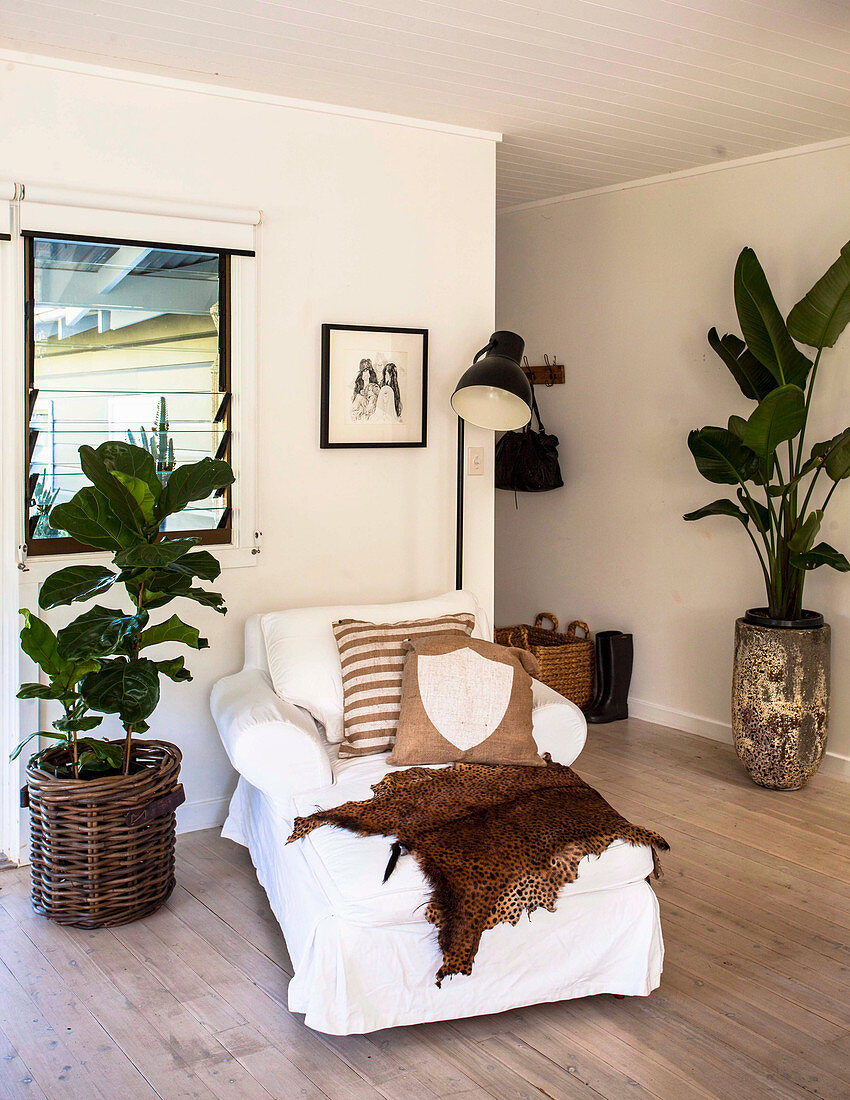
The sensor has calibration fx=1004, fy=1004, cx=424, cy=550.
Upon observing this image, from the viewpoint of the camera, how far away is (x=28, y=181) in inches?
119

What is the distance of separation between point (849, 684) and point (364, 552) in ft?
6.61

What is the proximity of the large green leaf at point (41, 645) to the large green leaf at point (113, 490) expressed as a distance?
384 mm

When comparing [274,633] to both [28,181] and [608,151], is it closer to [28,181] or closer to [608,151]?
[28,181]

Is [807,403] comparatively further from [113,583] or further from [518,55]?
[113,583]

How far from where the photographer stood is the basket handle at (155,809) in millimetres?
2729

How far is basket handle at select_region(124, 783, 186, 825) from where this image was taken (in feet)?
8.95

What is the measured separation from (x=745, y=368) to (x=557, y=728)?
185 cm

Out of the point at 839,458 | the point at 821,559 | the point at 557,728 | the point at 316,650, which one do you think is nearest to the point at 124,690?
the point at 316,650

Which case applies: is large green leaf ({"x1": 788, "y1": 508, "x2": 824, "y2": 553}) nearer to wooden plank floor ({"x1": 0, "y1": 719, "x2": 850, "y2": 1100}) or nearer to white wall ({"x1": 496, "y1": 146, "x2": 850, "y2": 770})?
white wall ({"x1": 496, "y1": 146, "x2": 850, "y2": 770})

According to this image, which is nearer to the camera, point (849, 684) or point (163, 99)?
point (163, 99)

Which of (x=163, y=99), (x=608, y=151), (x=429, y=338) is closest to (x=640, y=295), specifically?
(x=608, y=151)

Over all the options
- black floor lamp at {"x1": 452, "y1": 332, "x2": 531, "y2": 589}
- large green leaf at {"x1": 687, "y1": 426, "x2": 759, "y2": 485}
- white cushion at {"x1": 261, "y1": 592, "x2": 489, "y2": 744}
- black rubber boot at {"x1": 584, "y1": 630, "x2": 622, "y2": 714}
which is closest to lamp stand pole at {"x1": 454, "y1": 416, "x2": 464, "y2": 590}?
black floor lamp at {"x1": 452, "y1": 332, "x2": 531, "y2": 589}

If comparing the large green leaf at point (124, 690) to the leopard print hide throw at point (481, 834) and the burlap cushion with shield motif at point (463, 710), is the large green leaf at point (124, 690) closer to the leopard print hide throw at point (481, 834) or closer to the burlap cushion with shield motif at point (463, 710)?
the leopard print hide throw at point (481, 834)

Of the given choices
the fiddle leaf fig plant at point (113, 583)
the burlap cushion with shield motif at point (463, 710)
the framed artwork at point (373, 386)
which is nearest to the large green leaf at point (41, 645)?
the fiddle leaf fig plant at point (113, 583)
